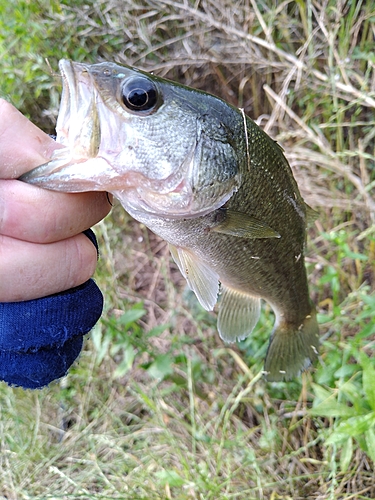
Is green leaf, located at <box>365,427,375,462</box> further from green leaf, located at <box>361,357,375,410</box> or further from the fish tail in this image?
the fish tail

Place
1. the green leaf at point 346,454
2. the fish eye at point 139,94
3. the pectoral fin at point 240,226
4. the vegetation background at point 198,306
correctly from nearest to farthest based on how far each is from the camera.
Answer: the fish eye at point 139,94
the pectoral fin at point 240,226
the green leaf at point 346,454
the vegetation background at point 198,306

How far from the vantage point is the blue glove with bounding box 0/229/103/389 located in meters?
1.17

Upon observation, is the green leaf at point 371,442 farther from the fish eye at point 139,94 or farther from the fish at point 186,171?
the fish eye at point 139,94

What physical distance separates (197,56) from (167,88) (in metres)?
1.98

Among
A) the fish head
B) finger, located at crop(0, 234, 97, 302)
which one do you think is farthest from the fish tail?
finger, located at crop(0, 234, 97, 302)

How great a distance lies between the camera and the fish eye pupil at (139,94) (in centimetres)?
112

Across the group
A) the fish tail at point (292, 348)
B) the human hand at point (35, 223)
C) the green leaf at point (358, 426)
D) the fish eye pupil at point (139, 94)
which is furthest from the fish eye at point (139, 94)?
the green leaf at point (358, 426)

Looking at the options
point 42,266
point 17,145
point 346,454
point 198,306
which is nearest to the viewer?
point 17,145

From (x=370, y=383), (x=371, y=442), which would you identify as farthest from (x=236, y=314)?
(x=371, y=442)

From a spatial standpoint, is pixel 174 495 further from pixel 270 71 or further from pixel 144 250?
pixel 270 71

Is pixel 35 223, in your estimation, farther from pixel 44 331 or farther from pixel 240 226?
pixel 240 226

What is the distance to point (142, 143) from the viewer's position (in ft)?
3.75

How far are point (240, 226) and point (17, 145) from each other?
26.3 inches

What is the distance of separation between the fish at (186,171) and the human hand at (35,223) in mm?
38
